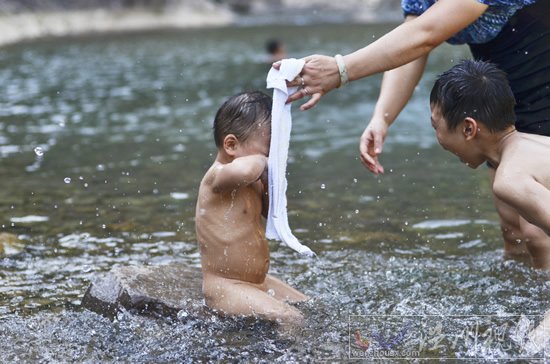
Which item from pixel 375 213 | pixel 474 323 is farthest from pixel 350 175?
pixel 474 323

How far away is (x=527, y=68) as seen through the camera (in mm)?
4316

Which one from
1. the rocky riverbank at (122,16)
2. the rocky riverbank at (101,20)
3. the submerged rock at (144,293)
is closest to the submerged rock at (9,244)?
the submerged rock at (144,293)

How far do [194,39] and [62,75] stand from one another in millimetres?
13898

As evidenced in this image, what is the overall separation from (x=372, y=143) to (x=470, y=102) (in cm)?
81

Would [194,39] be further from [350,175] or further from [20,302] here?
[20,302]

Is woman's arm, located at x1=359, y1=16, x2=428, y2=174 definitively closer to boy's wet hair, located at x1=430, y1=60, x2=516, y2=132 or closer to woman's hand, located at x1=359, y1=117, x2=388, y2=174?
woman's hand, located at x1=359, y1=117, x2=388, y2=174

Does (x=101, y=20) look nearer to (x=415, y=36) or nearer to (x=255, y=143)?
(x=255, y=143)

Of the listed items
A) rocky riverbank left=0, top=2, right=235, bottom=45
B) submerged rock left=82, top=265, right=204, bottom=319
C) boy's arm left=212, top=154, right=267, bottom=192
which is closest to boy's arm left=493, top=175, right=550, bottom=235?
boy's arm left=212, top=154, right=267, bottom=192

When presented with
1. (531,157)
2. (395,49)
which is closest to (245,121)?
(395,49)

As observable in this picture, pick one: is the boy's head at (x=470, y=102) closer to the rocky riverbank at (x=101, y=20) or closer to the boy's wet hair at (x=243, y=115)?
the boy's wet hair at (x=243, y=115)

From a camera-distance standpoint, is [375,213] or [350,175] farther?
[350,175]

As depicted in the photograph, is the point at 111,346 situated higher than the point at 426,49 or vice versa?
the point at 426,49

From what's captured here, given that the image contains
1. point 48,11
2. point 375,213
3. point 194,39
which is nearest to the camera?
point 375,213

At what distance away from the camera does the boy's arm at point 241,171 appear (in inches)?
153
